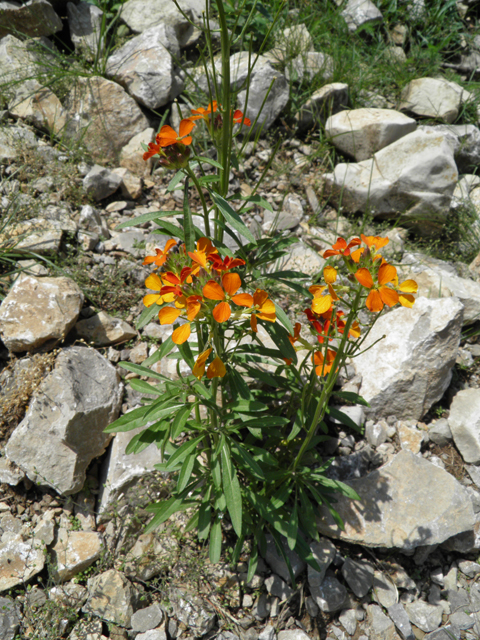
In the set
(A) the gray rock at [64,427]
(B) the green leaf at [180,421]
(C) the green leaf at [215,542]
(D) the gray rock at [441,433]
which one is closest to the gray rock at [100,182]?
(A) the gray rock at [64,427]

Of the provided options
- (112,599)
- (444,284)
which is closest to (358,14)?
(444,284)

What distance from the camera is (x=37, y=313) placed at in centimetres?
289

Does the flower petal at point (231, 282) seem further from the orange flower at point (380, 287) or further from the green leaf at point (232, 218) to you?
the orange flower at point (380, 287)

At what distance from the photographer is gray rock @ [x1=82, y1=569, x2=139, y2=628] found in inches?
92.0

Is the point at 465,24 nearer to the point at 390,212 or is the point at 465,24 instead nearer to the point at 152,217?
the point at 390,212

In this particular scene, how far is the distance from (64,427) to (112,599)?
959mm

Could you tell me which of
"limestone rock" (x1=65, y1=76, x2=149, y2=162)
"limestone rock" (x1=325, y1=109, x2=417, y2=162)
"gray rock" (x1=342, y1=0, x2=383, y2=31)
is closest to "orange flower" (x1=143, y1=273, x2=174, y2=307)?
"limestone rock" (x1=65, y1=76, x2=149, y2=162)

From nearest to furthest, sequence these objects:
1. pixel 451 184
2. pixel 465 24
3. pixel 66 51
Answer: pixel 451 184 → pixel 66 51 → pixel 465 24

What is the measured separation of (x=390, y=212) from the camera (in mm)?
4246

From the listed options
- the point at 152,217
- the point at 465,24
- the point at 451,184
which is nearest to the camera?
the point at 152,217

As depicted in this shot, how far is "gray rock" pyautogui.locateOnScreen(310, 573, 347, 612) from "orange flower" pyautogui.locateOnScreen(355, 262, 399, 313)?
1778mm

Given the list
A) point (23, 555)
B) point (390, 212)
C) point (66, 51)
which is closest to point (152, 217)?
point (23, 555)

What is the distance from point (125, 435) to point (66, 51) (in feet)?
14.6

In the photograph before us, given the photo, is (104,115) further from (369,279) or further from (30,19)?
(369,279)
